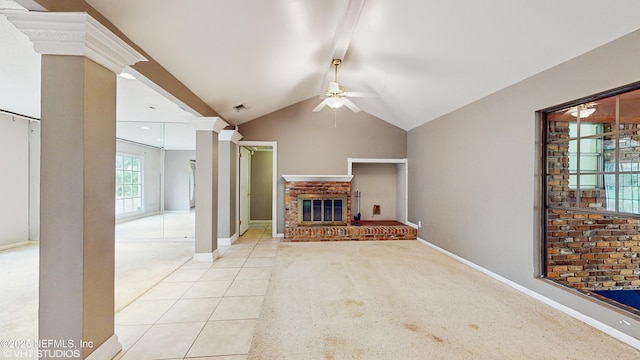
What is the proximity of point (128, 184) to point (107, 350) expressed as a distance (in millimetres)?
5597

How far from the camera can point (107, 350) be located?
1.79 m

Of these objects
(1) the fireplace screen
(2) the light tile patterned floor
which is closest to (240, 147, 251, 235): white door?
(1) the fireplace screen

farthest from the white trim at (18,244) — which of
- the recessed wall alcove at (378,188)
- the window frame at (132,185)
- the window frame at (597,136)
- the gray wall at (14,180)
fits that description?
the window frame at (597,136)

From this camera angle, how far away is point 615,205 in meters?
2.27

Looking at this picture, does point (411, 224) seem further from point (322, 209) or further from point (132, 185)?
point (132, 185)

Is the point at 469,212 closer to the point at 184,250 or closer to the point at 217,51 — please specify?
the point at 217,51

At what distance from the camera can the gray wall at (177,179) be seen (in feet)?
22.6

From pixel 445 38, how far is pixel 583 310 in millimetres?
3023

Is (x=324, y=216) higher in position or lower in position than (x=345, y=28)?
lower

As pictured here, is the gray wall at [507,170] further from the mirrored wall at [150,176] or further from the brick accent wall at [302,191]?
the mirrored wall at [150,176]

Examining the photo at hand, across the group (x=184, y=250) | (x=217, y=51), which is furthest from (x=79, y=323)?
(x=184, y=250)

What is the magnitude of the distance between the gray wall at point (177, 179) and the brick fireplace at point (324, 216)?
3494mm

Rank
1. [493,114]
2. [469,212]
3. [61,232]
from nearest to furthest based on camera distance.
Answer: [61,232] < [493,114] < [469,212]

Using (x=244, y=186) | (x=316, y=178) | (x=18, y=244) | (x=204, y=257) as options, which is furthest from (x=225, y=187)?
(x=18, y=244)
